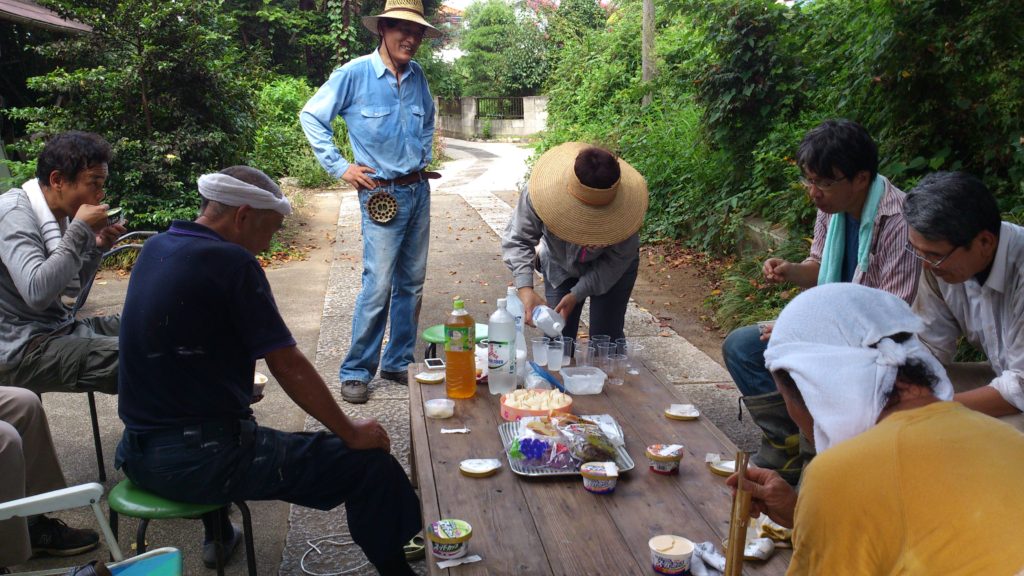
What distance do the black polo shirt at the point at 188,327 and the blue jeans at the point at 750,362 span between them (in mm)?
2097

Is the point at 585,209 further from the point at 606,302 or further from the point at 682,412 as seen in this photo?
the point at 682,412

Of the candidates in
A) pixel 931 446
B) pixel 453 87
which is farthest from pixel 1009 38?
pixel 453 87

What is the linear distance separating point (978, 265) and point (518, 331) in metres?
1.85

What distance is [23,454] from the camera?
2.93 meters

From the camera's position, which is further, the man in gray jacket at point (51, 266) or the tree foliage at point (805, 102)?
the tree foliage at point (805, 102)

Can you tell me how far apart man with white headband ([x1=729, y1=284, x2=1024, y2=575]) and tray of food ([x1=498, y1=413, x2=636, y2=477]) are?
1026 millimetres

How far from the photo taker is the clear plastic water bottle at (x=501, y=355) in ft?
10.8

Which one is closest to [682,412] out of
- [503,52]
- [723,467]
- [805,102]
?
[723,467]

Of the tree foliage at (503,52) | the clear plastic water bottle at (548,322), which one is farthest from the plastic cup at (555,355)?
the tree foliage at (503,52)

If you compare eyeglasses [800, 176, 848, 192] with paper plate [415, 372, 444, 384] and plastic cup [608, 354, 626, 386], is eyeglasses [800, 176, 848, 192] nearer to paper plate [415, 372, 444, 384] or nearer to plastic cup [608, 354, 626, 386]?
plastic cup [608, 354, 626, 386]

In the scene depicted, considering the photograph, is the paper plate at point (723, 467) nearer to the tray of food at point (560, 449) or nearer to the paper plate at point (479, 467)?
the tray of food at point (560, 449)

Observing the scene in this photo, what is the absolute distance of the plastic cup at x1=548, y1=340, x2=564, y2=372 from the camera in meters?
3.59

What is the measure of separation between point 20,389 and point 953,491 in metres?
3.19

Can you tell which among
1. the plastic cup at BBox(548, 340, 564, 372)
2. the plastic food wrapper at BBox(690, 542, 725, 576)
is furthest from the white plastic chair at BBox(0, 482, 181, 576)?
the plastic cup at BBox(548, 340, 564, 372)
